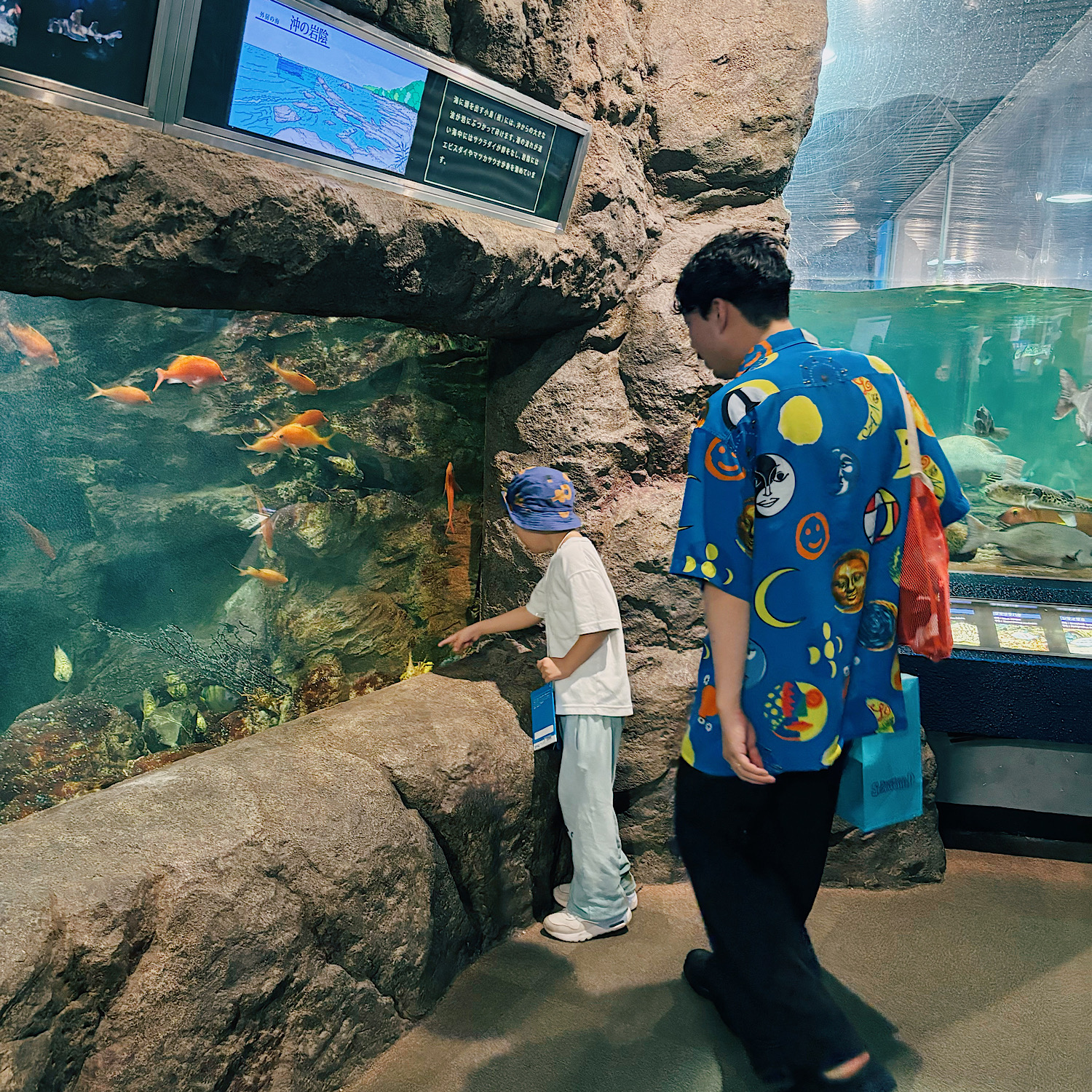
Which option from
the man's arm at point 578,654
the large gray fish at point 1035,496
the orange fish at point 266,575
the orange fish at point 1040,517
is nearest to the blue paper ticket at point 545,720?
the man's arm at point 578,654

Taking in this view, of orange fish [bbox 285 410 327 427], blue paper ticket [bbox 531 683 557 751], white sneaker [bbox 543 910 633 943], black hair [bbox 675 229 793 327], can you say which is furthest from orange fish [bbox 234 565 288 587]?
black hair [bbox 675 229 793 327]

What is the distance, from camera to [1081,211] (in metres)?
4.86

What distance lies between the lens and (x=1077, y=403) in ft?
17.1

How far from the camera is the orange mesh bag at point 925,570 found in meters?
2.04

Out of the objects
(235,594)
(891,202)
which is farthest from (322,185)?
(891,202)

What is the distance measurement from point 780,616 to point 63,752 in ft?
8.19

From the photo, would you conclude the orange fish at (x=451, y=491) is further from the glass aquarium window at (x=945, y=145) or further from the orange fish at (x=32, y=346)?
the glass aquarium window at (x=945, y=145)

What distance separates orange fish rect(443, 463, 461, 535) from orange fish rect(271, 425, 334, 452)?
2.30 feet

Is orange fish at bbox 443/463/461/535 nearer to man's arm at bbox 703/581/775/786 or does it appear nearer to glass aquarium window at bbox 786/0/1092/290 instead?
man's arm at bbox 703/581/775/786

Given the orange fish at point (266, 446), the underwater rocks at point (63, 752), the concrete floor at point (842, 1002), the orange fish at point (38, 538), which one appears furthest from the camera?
the orange fish at point (266, 446)

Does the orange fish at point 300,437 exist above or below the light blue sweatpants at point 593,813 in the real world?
above

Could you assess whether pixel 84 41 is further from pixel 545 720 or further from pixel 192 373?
pixel 545 720

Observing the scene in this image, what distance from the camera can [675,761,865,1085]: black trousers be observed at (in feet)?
6.69

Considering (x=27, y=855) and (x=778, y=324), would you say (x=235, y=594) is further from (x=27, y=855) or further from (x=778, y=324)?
(x=778, y=324)
